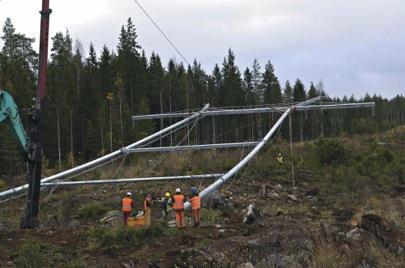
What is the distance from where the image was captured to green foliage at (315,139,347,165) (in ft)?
122

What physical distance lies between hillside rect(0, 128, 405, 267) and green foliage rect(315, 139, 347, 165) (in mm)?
72

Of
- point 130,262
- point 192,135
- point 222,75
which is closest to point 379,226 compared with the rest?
point 130,262

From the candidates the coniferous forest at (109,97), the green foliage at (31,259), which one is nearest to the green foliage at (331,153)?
the coniferous forest at (109,97)

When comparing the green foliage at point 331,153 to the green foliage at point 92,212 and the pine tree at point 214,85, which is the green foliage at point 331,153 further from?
the pine tree at point 214,85

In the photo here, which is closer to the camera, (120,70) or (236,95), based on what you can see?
(120,70)

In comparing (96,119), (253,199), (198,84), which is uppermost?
(198,84)

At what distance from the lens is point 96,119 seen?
63.3 m

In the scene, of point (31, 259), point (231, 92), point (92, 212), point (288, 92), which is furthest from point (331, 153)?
point (288, 92)

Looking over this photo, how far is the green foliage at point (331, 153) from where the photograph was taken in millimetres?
37284

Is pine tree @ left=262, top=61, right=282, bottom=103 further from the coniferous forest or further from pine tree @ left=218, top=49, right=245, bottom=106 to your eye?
pine tree @ left=218, top=49, right=245, bottom=106

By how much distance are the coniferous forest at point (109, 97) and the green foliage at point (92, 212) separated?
25.6 meters

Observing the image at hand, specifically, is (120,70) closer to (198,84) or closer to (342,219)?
(198,84)

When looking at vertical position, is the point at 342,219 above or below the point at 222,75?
below

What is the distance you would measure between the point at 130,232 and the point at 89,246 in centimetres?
115
